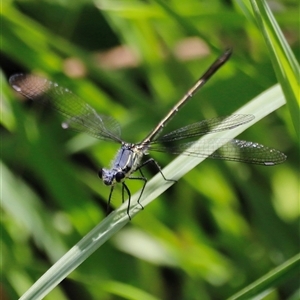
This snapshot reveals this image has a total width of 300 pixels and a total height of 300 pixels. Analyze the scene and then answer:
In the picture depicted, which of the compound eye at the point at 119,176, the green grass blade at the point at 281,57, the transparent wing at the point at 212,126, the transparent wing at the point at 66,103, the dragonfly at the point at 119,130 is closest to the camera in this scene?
the green grass blade at the point at 281,57

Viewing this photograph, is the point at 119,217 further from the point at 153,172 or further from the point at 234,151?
the point at 153,172

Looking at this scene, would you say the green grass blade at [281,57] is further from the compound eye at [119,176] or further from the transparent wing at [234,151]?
the compound eye at [119,176]

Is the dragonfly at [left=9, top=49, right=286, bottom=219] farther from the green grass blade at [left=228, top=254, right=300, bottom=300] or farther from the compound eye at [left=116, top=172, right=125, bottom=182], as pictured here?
the green grass blade at [left=228, top=254, right=300, bottom=300]

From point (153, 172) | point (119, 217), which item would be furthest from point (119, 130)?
point (119, 217)

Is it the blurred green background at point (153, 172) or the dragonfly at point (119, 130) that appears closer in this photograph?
the dragonfly at point (119, 130)

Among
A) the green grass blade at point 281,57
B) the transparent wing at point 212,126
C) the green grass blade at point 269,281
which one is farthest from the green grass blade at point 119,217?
the green grass blade at point 269,281

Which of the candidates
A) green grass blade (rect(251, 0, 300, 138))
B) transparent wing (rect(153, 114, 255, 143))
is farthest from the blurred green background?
green grass blade (rect(251, 0, 300, 138))
